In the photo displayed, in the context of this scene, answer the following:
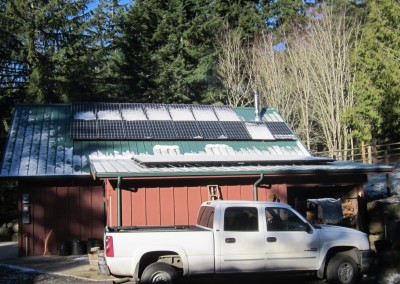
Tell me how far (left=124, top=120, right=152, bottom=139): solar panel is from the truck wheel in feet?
29.3

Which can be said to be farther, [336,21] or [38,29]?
[336,21]

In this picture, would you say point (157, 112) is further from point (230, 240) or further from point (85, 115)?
point (230, 240)

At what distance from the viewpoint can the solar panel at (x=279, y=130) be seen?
19.0m

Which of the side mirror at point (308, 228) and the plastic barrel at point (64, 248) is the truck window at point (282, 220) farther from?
the plastic barrel at point (64, 248)

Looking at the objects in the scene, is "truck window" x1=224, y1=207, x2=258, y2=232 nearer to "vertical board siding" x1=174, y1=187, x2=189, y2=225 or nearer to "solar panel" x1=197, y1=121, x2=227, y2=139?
"vertical board siding" x1=174, y1=187, x2=189, y2=225

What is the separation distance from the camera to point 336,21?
3072cm

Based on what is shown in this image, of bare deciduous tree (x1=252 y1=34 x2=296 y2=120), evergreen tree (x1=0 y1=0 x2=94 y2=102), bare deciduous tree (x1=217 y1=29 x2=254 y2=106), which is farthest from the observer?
bare deciduous tree (x1=217 y1=29 x2=254 y2=106)

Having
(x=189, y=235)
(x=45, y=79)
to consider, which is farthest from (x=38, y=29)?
(x=189, y=235)

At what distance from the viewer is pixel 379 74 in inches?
992

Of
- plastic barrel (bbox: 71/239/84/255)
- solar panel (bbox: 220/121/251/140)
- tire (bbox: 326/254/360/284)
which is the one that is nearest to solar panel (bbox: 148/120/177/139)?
solar panel (bbox: 220/121/251/140)

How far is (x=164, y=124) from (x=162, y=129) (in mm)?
429

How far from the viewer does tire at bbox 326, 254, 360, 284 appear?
969cm

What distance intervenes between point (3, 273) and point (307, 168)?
8.98 metres

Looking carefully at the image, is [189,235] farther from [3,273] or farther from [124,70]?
[124,70]
